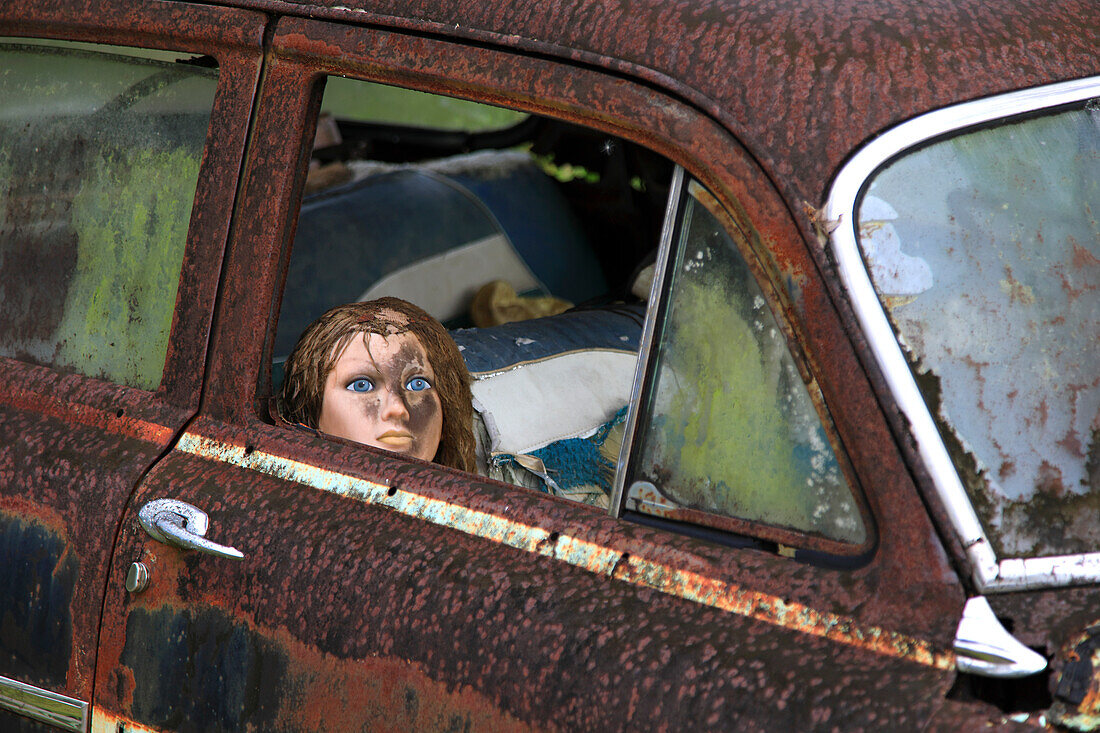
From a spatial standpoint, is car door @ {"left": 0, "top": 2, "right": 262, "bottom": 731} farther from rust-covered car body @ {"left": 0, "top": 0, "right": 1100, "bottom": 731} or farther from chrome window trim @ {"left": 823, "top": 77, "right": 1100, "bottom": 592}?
chrome window trim @ {"left": 823, "top": 77, "right": 1100, "bottom": 592}

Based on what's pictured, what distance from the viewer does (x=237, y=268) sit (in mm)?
1638

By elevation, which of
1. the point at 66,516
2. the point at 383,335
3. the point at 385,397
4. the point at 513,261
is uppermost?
the point at 513,261

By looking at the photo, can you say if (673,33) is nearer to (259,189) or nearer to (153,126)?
(259,189)

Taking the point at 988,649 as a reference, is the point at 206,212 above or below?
above

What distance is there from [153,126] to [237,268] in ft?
1.29

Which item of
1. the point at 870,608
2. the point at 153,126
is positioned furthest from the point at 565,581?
the point at 153,126

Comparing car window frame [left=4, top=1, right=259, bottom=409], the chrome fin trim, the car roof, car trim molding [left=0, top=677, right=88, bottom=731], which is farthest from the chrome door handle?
the chrome fin trim

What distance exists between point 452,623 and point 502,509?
6.2 inches

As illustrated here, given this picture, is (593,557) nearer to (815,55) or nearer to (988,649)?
(988,649)

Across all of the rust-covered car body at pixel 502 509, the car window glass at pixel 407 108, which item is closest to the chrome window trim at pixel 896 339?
the rust-covered car body at pixel 502 509

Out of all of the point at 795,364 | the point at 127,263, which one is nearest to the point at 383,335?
the point at 127,263

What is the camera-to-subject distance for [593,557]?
4.33 feet

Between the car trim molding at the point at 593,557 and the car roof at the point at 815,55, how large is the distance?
0.47 m

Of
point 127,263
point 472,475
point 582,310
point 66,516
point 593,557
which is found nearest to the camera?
point 593,557
